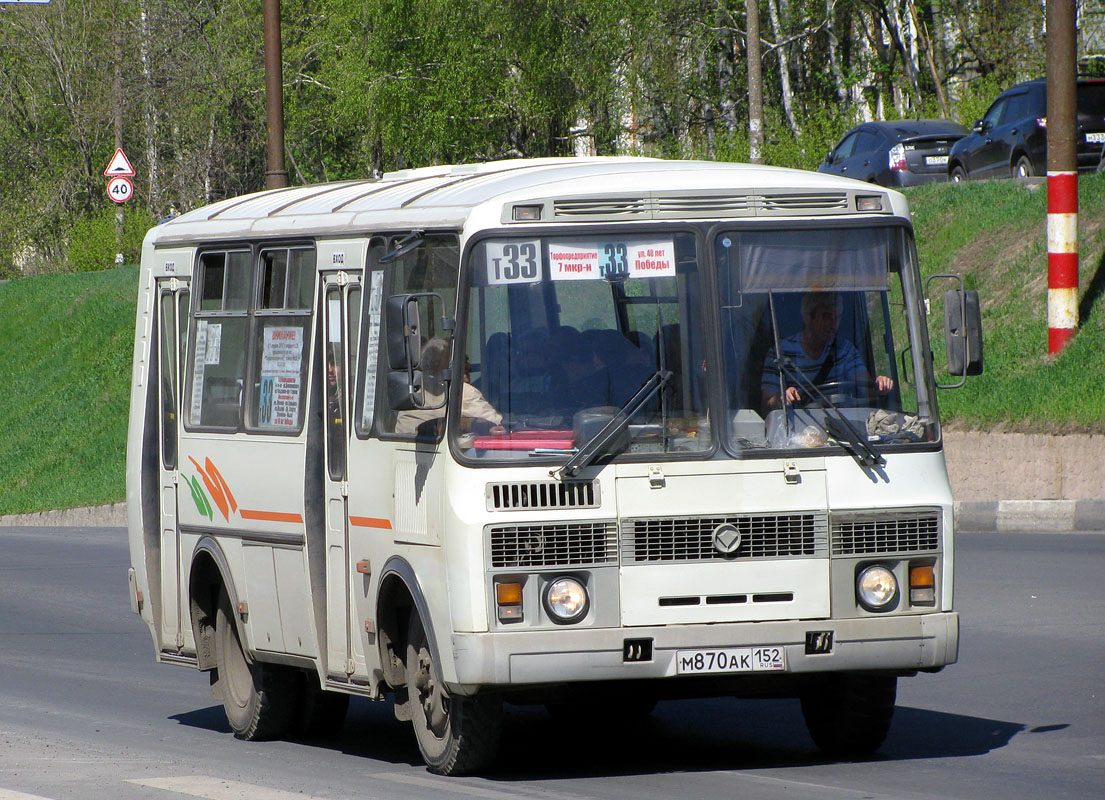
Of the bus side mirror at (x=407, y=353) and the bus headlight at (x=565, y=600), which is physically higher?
the bus side mirror at (x=407, y=353)

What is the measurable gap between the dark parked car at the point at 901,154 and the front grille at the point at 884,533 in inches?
968

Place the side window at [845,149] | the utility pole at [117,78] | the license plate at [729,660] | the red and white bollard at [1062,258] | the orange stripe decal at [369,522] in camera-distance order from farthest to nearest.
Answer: the utility pole at [117,78], the side window at [845,149], the red and white bollard at [1062,258], the orange stripe decal at [369,522], the license plate at [729,660]

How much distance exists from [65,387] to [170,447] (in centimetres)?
2622

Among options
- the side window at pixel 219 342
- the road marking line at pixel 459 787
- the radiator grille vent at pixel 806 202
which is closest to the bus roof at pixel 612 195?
the radiator grille vent at pixel 806 202

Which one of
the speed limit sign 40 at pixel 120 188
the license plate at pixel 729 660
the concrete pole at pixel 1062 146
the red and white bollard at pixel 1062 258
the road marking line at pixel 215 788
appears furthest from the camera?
the speed limit sign 40 at pixel 120 188

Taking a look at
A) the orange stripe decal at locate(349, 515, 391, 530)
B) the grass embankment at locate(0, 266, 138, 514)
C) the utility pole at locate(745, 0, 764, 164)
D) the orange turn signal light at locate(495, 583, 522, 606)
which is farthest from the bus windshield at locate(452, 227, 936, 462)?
the utility pole at locate(745, 0, 764, 164)

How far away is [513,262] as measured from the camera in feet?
25.1

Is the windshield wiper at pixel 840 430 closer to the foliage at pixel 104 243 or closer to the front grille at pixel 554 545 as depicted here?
the front grille at pixel 554 545

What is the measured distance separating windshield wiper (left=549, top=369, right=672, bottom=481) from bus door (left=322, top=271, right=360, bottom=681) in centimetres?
155

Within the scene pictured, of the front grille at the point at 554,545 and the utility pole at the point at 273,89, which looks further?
the utility pole at the point at 273,89

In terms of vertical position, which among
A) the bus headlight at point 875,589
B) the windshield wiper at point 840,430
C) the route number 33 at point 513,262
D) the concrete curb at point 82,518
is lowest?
the concrete curb at point 82,518

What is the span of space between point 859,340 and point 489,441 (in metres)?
1.64

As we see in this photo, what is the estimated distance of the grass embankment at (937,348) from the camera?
68.0ft

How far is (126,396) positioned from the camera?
34719mm
